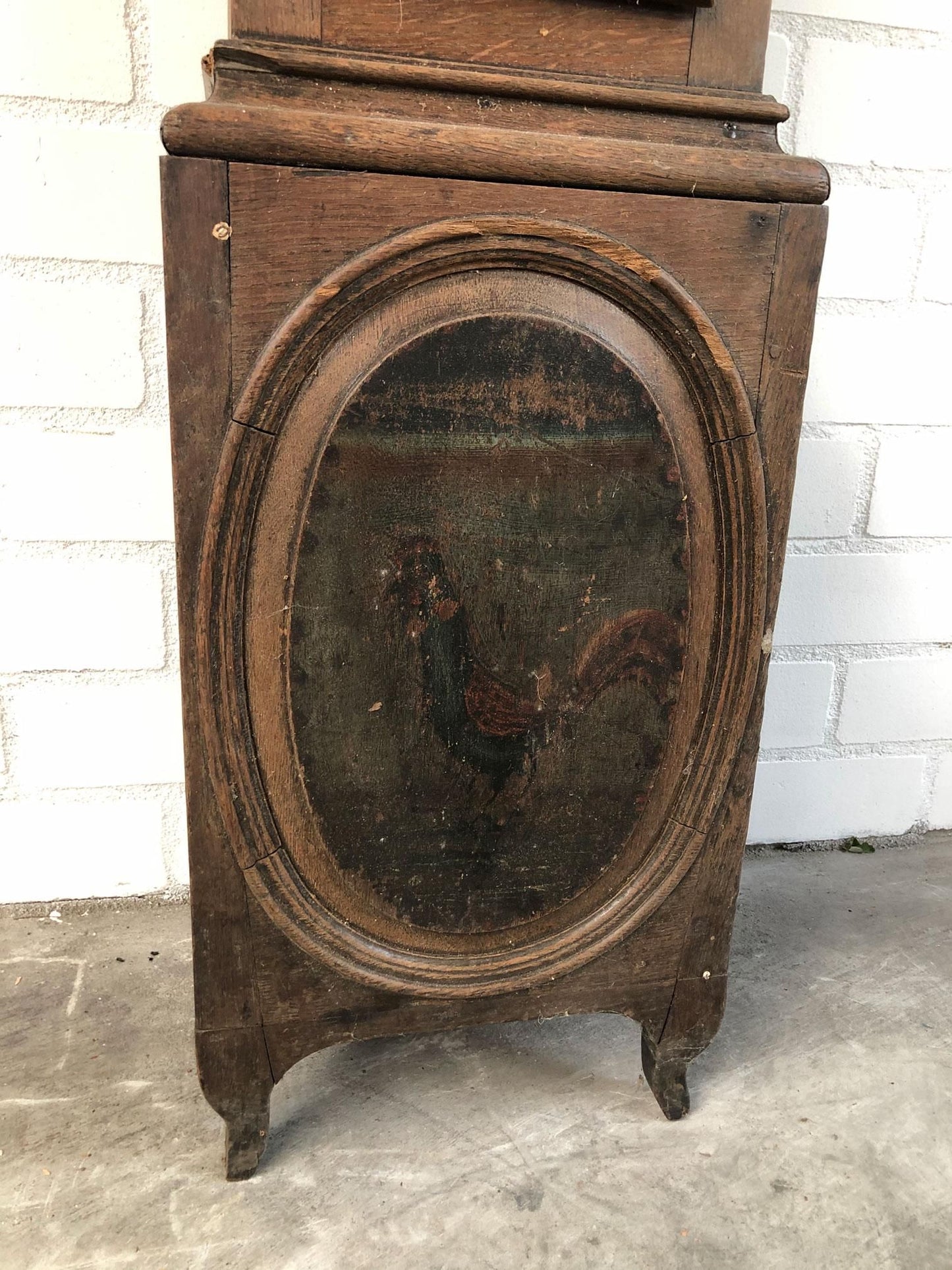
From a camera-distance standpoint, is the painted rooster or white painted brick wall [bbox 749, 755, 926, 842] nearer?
the painted rooster

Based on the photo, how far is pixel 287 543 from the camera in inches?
36.5

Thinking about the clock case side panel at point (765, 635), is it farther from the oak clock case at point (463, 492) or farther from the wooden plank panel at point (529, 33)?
the wooden plank panel at point (529, 33)

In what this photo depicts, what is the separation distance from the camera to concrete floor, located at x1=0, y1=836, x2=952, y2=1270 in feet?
3.36

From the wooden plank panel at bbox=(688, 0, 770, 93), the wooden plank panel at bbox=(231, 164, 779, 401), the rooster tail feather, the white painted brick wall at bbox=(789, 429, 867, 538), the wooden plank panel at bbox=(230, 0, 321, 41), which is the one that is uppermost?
the wooden plank panel at bbox=(688, 0, 770, 93)

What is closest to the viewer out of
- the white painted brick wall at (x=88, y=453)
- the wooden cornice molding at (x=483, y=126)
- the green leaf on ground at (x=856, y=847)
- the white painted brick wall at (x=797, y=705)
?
the wooden cornice molding at (x=483, y=126)

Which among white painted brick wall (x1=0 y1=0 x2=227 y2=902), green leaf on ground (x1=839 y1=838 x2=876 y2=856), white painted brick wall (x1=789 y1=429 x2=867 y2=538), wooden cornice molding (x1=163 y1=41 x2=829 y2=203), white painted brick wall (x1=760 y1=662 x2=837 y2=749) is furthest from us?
green leaf on ground (x1=839 y1=838 x2=876 y2=856)

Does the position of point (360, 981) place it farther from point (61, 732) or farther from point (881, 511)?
point (881, 511)

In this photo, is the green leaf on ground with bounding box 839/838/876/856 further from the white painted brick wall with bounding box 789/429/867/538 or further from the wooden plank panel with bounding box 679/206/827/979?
the wooden plank panel with bounding box 679/206/827/979

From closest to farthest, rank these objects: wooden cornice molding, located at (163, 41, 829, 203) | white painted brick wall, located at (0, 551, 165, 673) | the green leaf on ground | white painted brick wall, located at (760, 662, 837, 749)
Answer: wooden cornice molding, located at (163, 41, 829, 203) < white painted brick wall, located at (0, 551, 165, 673) < white painted brick wall, located at (760, 662, 837, 749) < the green leaf on ground

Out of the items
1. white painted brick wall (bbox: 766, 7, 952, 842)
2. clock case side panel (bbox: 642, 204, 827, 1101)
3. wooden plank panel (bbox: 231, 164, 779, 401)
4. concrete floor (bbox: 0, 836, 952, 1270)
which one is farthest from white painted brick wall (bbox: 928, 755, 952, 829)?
wooden plank panel (bbox: 231, 164, 779, 401)

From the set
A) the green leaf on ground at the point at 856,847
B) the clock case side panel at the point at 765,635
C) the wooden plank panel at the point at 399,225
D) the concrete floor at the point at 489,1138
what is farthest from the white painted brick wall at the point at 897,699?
the wooden plank panel at the point at 399,225

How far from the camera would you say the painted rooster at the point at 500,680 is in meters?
0.97

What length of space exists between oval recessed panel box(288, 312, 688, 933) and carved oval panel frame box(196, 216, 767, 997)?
19 mm

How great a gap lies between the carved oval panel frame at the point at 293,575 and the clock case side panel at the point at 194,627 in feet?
0.06
